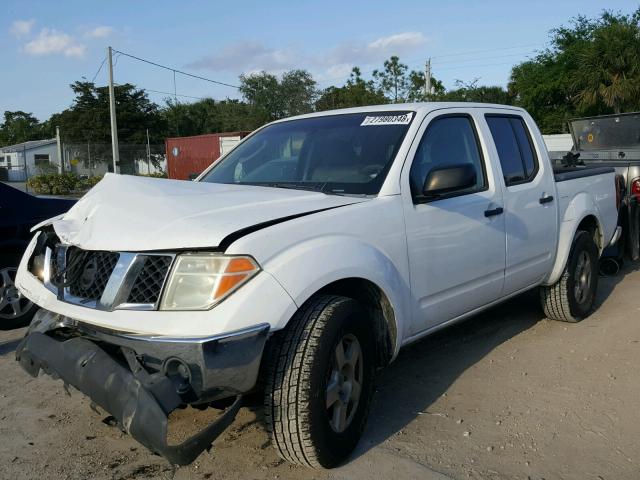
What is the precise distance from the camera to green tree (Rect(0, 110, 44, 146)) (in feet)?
272

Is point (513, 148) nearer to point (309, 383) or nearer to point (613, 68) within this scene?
point (309, 383)

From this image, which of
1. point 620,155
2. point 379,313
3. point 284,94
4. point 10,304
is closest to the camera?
point 379,313

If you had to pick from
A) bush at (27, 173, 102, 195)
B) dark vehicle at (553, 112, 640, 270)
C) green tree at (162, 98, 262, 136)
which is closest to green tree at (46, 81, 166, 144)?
green tree at (162, 98, 262, 136)

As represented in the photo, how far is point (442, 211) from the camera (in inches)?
150

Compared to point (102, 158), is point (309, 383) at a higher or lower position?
lower

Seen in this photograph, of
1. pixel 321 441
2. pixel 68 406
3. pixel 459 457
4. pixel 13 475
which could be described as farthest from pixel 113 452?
pixel 459 457

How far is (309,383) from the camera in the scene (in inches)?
112

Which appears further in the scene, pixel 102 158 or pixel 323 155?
pixel 102 158

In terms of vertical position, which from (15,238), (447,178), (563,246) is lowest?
(563,246)

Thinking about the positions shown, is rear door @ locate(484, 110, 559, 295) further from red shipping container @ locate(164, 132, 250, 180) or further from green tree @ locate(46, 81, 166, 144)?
green tree @ locate(46, 81, 166, 144)

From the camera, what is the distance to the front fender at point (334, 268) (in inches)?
113

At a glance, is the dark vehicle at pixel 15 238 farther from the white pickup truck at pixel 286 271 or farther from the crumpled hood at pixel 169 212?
the crumpled hood at pixel 169 212

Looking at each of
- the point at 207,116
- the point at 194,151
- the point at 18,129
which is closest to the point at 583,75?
the point at 194,151

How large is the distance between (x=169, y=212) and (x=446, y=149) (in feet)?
6.54
